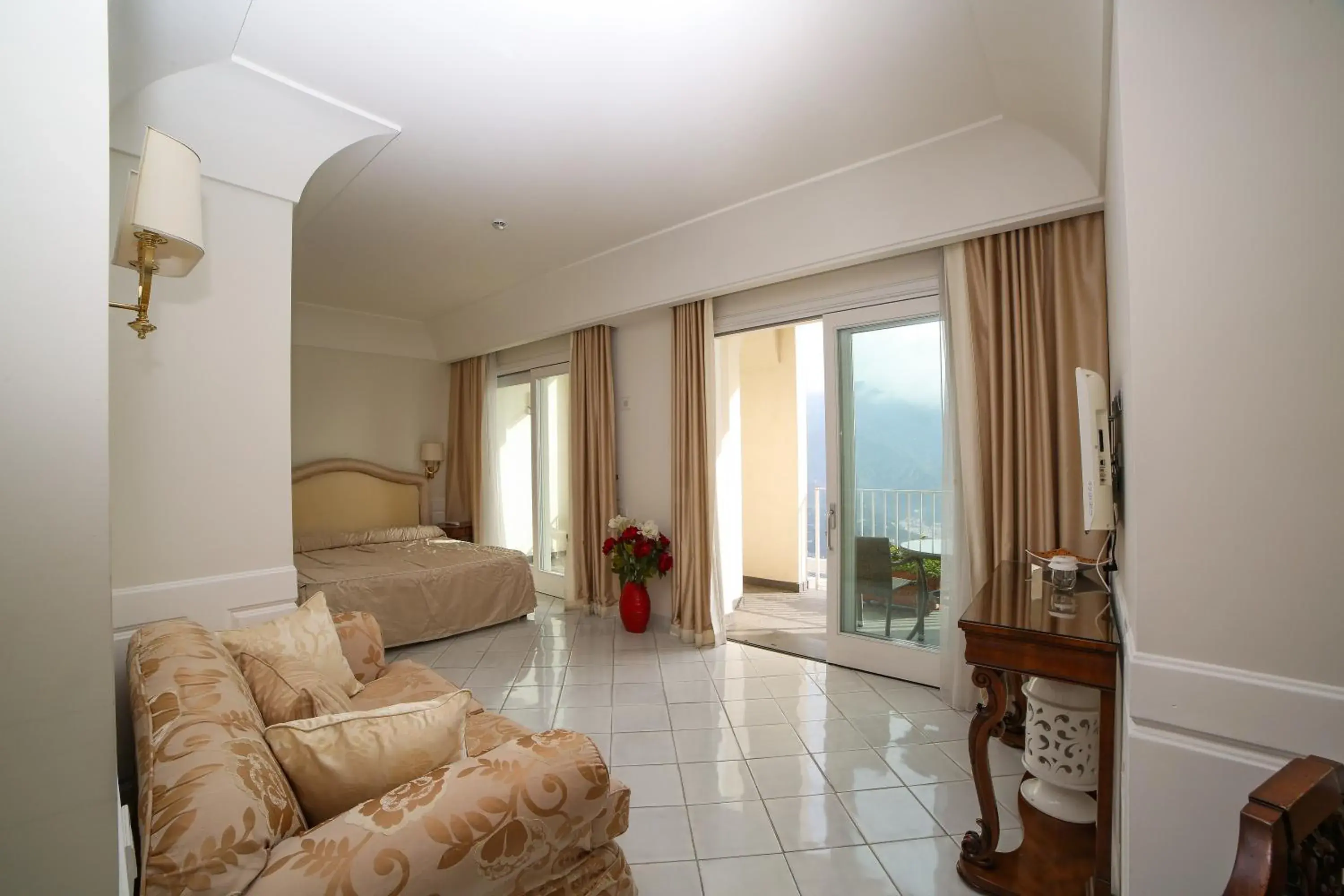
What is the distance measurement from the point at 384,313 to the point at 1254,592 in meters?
6.46

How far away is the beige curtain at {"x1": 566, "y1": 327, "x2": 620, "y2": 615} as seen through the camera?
4.75 meters

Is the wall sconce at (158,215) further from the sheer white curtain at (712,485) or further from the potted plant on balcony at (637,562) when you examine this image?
the potted plant on balcony at (637,562)

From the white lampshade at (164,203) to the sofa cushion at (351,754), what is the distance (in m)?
1.38

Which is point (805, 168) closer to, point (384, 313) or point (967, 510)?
point (967, 510)

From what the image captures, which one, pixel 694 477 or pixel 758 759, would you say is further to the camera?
pixel 694 477

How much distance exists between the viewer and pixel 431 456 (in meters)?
6.11

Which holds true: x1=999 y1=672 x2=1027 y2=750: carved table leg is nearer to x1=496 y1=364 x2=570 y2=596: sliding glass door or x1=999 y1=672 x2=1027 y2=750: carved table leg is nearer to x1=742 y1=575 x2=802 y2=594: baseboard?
x1=742 y1=575 x2=802 y2=594: baseboard

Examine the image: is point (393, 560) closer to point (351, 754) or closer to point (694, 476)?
point (694, 476)


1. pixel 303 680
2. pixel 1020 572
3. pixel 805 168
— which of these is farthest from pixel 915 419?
pixel 303 680

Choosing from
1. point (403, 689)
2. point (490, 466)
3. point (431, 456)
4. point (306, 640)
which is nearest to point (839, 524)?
point (403, 689)

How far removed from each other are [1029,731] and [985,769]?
275 millimetres

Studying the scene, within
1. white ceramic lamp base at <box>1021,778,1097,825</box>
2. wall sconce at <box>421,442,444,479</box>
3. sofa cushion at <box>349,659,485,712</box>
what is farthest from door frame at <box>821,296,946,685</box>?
wall sconce at <box>421,442,444,479</box>

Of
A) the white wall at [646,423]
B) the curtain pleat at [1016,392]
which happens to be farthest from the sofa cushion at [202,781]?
the white wall at [646,423]

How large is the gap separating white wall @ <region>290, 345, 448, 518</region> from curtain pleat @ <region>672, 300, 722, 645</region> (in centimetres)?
340
